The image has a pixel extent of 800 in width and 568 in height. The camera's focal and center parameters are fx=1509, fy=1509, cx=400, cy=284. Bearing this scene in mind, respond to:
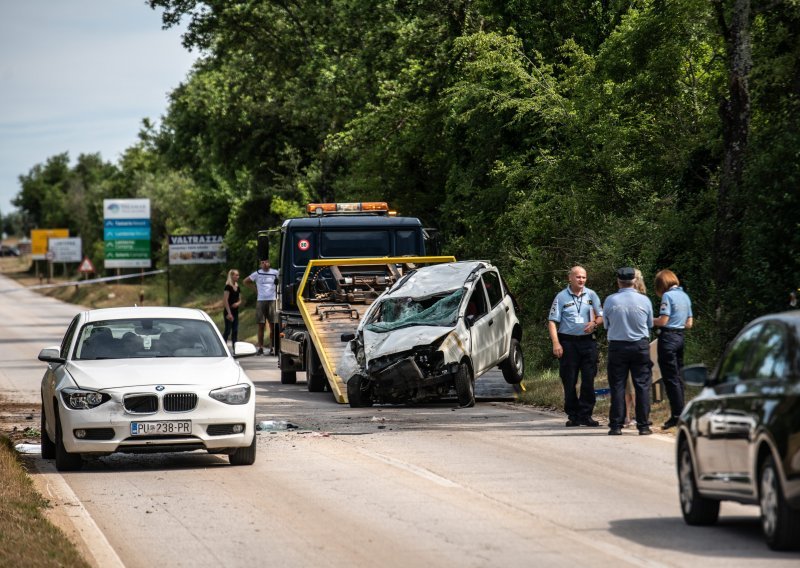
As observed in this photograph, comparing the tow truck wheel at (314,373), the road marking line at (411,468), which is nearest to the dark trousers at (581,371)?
the road marking line at (411,468)

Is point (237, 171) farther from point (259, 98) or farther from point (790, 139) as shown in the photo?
point (790, 139)

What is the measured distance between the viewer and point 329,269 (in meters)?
24.5

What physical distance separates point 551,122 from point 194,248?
35.3 m

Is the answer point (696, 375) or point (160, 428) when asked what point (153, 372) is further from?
point (696, 375)

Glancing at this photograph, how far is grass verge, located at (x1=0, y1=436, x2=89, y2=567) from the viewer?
8.54 m

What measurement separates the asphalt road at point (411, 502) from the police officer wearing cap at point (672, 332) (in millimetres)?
552

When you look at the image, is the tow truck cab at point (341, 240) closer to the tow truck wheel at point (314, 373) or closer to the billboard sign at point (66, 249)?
the tow truck wheel at point (314, 373)

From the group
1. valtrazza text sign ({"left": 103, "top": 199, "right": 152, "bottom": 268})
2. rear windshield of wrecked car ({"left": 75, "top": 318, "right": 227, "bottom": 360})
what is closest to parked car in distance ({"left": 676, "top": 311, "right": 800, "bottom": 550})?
rear windshield of wrecked car ({"left": 75, "top": 318, "right": 227, "bottom": 360})

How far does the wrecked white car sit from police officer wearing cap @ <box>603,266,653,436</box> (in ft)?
12.0

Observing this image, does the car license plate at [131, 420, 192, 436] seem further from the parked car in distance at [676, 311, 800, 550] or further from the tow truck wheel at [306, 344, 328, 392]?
the tow truck wheel at [306, 344, 328, 392]

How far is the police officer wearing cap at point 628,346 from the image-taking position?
50.9ft

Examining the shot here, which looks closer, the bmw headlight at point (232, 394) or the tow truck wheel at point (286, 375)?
the bmw headlight at point (232, 394)

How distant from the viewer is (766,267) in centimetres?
1858

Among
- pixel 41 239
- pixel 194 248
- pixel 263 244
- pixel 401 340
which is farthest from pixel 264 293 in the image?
pixel 41 239
